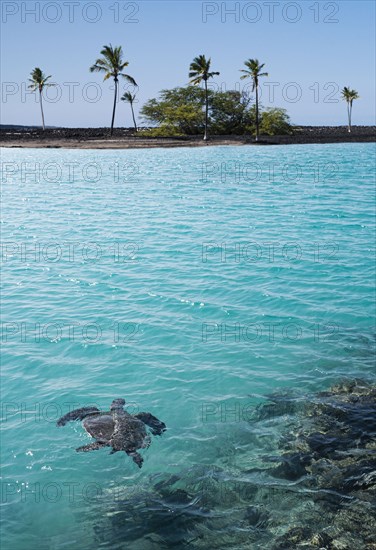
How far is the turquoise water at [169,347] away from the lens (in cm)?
675

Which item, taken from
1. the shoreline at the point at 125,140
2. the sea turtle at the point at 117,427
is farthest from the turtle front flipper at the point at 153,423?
the shoreline at the point at 125,140

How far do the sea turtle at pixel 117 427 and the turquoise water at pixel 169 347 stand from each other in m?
0.13

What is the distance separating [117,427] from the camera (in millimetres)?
8203

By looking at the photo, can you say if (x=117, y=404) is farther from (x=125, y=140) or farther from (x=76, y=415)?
(x=125, y=140)

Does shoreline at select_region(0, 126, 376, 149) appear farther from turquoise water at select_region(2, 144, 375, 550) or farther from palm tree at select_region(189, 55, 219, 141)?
turquoise water at select_region(2, 144, 375, 550)

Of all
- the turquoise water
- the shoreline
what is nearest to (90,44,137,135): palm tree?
the shoreline

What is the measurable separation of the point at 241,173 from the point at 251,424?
36.3m

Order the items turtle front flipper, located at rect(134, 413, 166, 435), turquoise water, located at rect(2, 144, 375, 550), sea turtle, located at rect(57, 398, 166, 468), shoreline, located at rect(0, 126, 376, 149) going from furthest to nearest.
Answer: shoreline, located at rect(0, 126, 376, 149) → turtle front flipper, located at rect(134, 413, 166, 435) → sea turtle, located at rect(57, 398, 166, 468) → turquoise water, located at rect(2, 144, 375, 550)

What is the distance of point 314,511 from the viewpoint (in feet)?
21.0

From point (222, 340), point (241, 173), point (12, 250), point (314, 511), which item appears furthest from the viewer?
point (241, 173)

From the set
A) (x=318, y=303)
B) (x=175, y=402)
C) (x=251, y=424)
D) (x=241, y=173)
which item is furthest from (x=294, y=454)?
(x=241, y=173)

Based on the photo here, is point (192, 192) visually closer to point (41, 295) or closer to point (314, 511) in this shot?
point (41, 295)

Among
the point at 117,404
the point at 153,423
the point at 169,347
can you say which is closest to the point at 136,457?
the point at 153,423

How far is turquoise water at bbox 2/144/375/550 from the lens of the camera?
6.75 metres
